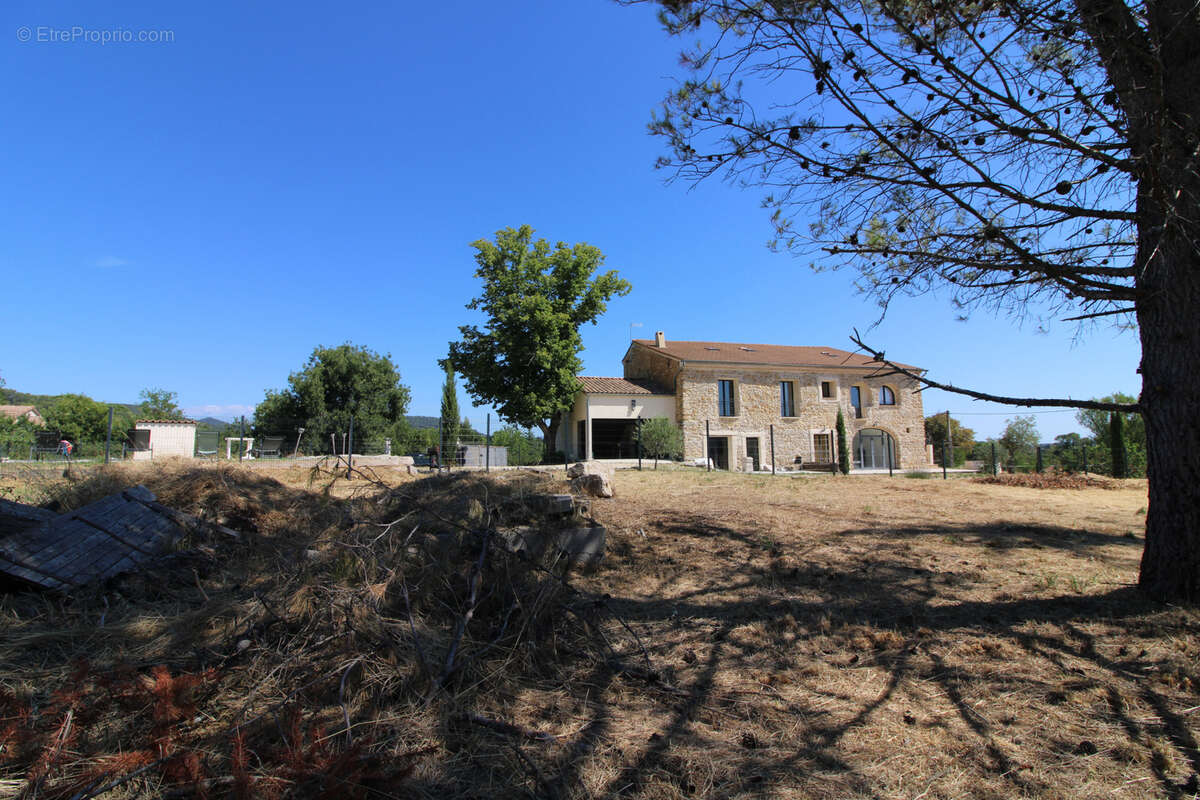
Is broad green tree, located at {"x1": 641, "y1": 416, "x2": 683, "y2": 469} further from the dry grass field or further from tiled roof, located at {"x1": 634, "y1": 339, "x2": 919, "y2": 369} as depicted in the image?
the dry grass field

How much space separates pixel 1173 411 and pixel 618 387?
24.0m

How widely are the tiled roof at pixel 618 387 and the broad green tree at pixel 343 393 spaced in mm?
11492

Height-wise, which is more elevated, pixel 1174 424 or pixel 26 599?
pixel 1174 424

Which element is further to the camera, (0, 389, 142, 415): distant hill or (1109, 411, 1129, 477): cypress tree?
(0, 389, 142, 415): distant hill

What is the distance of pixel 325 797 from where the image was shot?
5.80 feet

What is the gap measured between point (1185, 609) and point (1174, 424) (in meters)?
1.13

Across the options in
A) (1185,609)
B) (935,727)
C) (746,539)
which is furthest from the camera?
(746,539)

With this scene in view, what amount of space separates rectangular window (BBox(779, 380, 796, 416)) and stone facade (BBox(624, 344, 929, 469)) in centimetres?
14

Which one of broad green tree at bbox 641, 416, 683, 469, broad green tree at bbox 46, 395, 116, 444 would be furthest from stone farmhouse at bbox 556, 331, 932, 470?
broad green tree at bbox 46, 395, 116, 444

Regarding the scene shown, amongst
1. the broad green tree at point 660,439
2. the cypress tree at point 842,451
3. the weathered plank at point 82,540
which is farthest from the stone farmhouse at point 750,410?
the weathered plank at point 82,540

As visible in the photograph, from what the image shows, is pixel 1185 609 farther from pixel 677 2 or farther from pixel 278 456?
pixel 278 456

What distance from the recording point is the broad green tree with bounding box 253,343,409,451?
31609 millimetres

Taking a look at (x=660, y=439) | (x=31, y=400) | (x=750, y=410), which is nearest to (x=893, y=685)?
(x=660, y=439)

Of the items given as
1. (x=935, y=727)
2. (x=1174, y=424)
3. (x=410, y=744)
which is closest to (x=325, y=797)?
(x=410, y=744)
